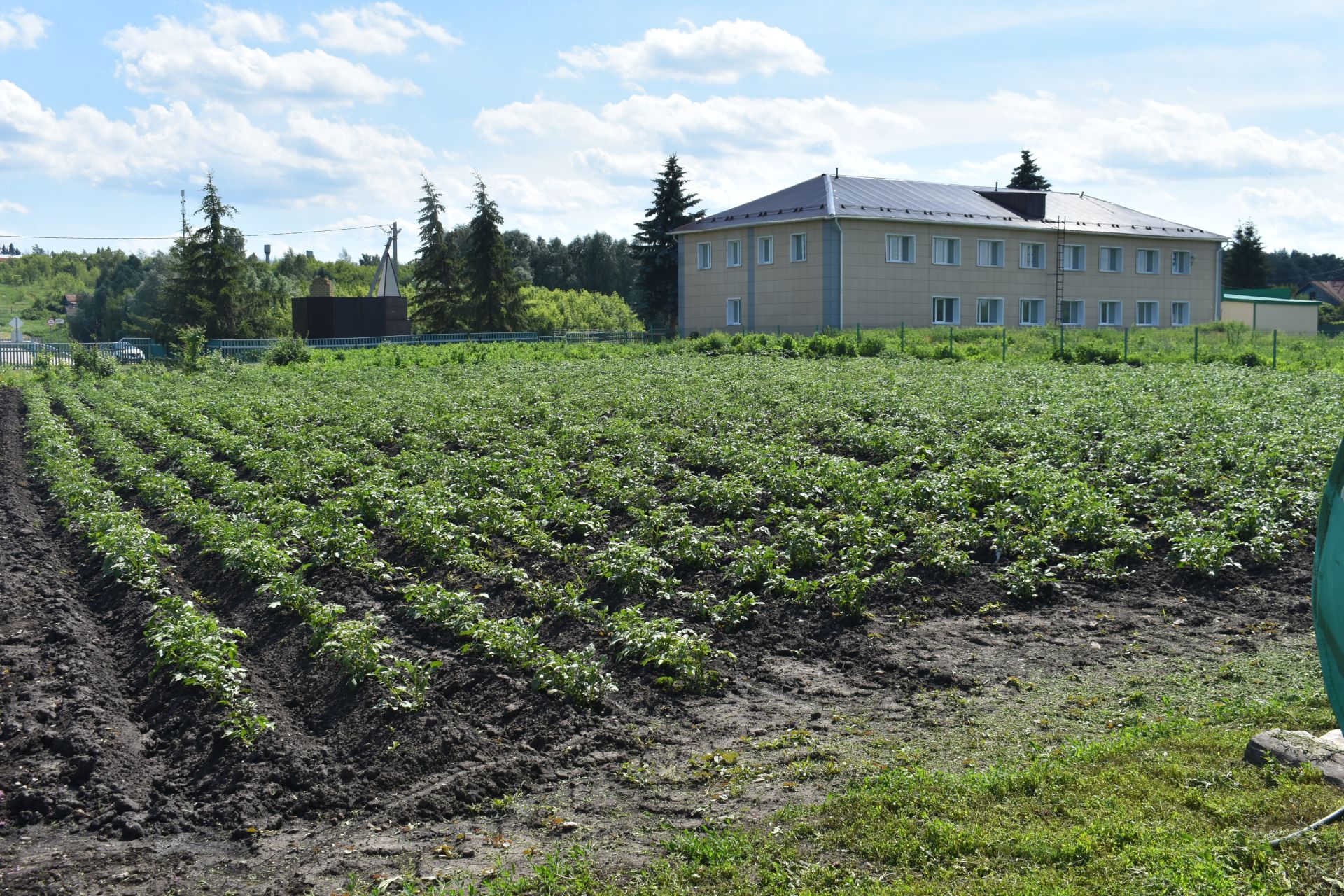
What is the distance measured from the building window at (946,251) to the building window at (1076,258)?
5.73m

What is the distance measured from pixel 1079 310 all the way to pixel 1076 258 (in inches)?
85.5

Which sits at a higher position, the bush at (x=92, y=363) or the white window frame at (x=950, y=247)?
the white window frame at (x=950, y=247)

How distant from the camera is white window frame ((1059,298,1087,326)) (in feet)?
148

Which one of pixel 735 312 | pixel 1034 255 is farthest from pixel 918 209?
pixel 735 312

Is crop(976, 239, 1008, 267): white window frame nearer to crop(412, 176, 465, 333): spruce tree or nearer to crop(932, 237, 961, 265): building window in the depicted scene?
crop(932, 237, 961, 265): building window

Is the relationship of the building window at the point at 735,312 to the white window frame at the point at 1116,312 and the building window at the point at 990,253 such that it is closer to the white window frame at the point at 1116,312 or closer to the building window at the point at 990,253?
the building window at the point at 990,253

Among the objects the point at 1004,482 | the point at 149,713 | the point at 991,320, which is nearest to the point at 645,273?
the point at 991,320

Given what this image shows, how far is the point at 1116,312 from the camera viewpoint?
153 feet

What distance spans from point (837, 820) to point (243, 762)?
3011 mm

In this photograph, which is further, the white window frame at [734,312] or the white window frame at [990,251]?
the white window frame at [734,312]

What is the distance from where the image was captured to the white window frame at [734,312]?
43438 mm

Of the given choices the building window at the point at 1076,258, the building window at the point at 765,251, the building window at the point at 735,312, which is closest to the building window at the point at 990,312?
the building window at the point at 1076,258

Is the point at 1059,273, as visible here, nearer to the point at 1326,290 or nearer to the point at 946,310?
the point at 946,310

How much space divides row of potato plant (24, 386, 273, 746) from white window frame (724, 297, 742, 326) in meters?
30.3
